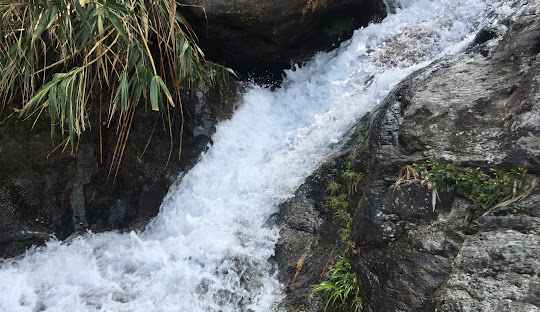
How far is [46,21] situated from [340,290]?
3.36 meters

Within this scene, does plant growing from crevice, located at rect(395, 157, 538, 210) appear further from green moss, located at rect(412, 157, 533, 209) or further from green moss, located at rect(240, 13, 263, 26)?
green moss, located at rect(240, 13, 263, 26)

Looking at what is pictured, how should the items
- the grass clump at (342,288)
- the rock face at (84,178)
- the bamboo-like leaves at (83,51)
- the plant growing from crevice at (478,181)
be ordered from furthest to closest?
the rock face at (84,178), the bamboo-like leaves at (83,51), the grass clump at (342,288), the plant growing from crevice at (478,181)

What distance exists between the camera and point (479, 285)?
2.46m

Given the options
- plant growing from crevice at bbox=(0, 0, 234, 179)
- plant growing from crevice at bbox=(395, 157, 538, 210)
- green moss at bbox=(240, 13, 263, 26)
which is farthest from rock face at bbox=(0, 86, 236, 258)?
plant growing from crevice at bbox=(395, 157, 538, 210)

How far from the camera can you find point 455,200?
2.97 m

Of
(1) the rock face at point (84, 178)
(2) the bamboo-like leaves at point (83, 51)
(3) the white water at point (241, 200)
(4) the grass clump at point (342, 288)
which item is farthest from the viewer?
(1) the rock face at point (84, 178)

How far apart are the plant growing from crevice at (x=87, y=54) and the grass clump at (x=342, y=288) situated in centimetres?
206

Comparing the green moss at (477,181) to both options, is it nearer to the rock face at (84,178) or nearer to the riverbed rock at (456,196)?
the riverbed rock at (456,196)

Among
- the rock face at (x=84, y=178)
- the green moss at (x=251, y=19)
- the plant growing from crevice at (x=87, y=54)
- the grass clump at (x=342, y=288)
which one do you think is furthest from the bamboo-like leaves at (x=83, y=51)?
the grass clump at (x=342, y=288)

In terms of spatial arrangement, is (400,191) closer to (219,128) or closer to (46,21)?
(219,128)

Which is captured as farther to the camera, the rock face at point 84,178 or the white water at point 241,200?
the rock face at point 84,178

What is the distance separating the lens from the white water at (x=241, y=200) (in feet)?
12.5

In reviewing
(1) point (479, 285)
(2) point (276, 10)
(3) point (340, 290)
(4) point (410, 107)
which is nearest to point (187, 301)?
(3) point (340, 290)

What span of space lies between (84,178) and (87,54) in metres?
1.56
